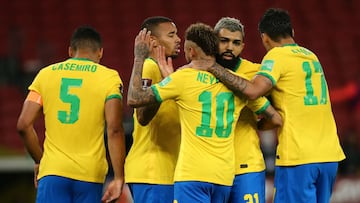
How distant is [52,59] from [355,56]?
6421 millimetres

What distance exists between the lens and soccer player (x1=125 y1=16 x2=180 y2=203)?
6359 mm

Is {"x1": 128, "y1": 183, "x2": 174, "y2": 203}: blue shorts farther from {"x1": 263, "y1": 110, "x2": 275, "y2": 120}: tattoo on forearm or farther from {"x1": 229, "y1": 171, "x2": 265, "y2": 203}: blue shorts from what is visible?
{"x1": 263, "y1": 110, "x2": 275, "y2": 120}: tattoo on forearm

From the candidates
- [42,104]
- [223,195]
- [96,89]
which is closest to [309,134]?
[223,195]

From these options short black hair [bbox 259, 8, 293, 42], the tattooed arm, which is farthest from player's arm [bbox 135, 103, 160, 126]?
short black hair [bbox 259, 8, 293, 42]

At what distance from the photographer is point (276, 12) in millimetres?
6484

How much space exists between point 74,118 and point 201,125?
108 cm

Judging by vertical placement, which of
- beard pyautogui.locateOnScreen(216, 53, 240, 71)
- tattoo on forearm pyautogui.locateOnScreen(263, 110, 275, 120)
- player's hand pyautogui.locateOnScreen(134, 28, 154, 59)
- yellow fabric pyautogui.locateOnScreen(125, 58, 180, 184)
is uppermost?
player's hand pyautogui.locateOnScreen(134, 28, 154, 59)

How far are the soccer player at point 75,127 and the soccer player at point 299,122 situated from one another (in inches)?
47.5

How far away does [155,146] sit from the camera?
6.41 metres

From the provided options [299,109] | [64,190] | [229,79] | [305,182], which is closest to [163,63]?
[229,79]

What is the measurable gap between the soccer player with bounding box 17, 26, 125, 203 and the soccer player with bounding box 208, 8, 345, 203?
1.21 m

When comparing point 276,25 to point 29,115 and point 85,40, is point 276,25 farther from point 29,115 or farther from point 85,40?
point 29,115

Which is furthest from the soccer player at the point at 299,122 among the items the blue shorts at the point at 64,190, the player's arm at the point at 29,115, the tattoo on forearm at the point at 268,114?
the player's arm at the point at 29,115

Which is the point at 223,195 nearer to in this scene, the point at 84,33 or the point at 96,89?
the point at 96,89
